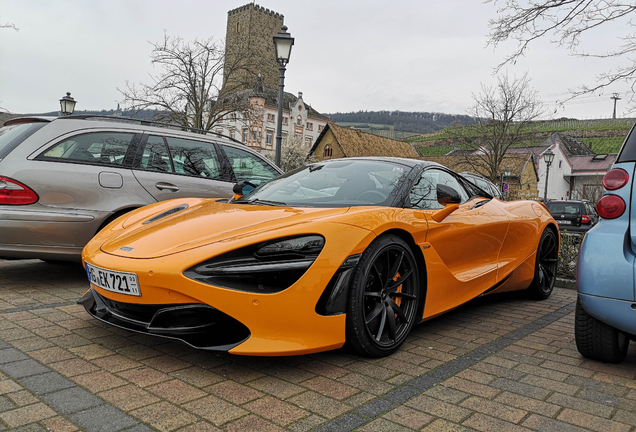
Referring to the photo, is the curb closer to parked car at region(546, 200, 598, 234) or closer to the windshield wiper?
the windshield wiper

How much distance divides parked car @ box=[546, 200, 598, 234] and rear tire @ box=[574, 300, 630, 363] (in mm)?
14194

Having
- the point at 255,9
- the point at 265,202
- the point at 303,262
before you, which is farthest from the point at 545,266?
the point at 255,9

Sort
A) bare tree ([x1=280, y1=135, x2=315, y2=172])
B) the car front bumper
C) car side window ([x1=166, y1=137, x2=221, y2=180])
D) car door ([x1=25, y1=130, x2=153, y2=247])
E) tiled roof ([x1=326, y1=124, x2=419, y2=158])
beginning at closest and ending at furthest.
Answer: the car front bumper
car door ([x1=25, y1=130, x2=153, y2=247])
car side window ([x1=166, y1=137, x2=221, y2=180])
bare tree ([x1=280, y1=135, x2=315, y2=172])
tiled roof ([x1=326, y1=124, x2=419, y2=158])

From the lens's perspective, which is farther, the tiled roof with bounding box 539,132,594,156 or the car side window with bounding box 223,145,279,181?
the tiled roof with bounding box 539,132,594,156

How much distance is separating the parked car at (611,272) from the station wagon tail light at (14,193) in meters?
4.16

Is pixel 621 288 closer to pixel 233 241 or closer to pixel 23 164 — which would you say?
pixel 233 241

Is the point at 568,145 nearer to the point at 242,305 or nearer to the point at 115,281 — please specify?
the point at 242,305

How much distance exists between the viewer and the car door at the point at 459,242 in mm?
3383

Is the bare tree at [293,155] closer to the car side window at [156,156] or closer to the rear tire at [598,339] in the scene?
the car side window at [156,156]

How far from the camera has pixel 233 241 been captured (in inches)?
102

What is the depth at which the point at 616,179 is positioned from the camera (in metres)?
2.91

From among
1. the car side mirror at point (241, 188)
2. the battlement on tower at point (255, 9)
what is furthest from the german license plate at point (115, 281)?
the battlement on tower at point (255, 9)

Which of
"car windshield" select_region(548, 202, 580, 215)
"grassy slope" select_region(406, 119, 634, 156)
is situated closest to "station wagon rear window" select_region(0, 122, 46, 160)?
"car windshield" select_region(548, 202, 580, 215)

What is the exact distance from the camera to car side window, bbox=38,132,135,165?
14.4 feet
